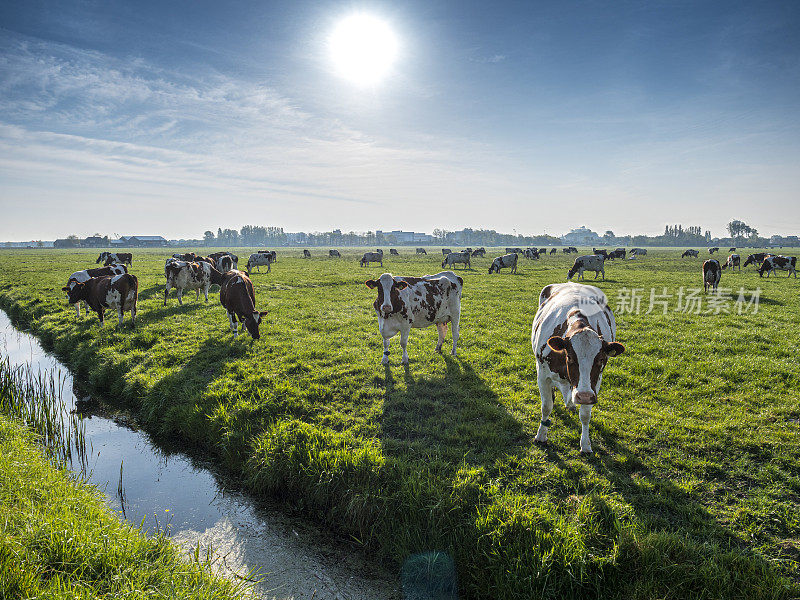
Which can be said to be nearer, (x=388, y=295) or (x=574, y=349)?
(x=574, y=349)

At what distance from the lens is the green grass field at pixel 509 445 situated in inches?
164

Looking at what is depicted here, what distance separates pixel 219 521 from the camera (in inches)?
220

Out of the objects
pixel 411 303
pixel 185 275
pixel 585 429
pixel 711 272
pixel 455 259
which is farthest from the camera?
pixel 455 259

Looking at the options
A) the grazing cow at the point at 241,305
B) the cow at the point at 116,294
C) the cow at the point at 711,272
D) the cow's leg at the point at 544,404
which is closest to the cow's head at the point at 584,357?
the cow's leg at the point at 544,404

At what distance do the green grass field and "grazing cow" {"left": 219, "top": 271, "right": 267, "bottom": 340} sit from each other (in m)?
0.48

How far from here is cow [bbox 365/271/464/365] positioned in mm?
9768

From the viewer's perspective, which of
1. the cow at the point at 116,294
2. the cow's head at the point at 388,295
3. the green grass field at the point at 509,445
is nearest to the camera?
the green grass field at the point at 509,445

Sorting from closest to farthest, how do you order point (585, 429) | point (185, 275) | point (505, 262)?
point (585, 429)
point (185, 275)
point (505, 262)

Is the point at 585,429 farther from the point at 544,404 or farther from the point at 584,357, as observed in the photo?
the point at 584,357

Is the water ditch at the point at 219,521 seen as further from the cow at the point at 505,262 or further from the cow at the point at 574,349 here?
the cow at the point at 505,262

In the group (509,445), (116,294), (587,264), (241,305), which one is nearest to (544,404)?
(509,445)

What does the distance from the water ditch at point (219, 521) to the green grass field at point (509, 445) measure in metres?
0.36

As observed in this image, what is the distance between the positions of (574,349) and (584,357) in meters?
0.16

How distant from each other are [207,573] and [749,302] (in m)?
24.0
